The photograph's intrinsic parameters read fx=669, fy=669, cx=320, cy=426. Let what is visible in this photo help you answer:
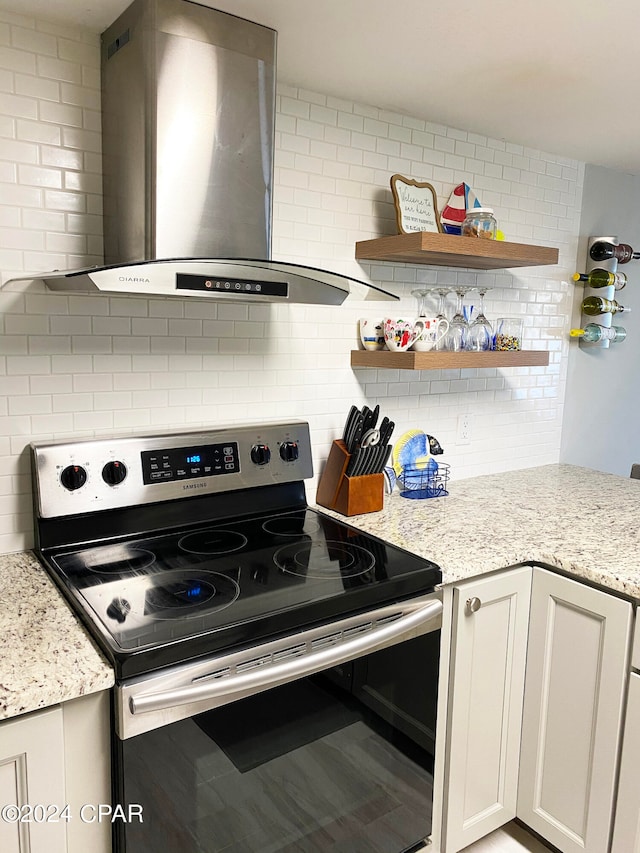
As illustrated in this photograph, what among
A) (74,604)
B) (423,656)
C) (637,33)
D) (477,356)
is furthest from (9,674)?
(637,33)

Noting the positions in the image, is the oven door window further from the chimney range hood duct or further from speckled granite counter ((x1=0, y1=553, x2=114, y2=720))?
the chimney range hood duct

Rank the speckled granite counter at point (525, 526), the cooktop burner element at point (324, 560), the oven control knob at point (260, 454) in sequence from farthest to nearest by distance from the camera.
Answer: the oven control knob at point (260, 454) < the speckled granite counter at point (525, 526) < the cooktop burner element at point (324, 560)

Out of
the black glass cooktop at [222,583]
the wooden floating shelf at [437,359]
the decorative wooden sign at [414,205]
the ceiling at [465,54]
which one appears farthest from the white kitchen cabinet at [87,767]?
the decorative wooden sign at [414,205]

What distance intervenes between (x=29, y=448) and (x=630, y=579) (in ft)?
4.79

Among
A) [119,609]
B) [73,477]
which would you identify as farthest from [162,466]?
[119,609]

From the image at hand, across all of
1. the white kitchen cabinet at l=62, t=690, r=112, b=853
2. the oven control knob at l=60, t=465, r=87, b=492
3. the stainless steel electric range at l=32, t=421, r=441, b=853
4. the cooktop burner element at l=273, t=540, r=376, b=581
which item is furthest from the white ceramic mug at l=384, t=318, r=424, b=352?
the white kitchen cabinet at l=62, t=690, r=112, b=853

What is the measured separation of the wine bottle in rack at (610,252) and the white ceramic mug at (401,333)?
117 centimetres

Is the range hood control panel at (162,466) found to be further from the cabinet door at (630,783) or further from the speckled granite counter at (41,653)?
the cabinet door at (630,783)

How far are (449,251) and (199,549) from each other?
3.72ft

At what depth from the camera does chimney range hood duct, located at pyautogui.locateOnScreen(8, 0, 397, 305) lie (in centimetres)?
144

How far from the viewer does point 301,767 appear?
1380 millimetres

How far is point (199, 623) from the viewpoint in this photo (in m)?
1.27

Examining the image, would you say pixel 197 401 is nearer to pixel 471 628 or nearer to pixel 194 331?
pixel 194 331

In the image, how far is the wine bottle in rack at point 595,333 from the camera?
9.34 ft
